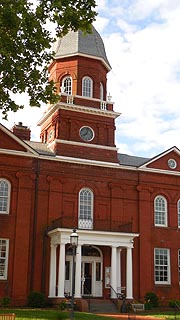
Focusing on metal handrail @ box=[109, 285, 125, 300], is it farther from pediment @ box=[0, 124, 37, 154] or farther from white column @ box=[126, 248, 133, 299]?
pediment @ box=[0, 124, 37, 154]

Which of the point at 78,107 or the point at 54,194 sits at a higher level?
the point at 78,107

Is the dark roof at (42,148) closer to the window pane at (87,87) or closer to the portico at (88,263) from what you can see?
the window pane at (87,87)

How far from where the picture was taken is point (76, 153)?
31.9 m

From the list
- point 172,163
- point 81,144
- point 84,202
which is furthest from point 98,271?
point 172,163

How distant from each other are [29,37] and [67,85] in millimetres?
17678

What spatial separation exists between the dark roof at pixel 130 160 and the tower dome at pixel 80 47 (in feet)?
21.4

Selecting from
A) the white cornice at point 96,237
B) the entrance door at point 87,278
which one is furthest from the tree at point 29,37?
the entrance door at point 87,278

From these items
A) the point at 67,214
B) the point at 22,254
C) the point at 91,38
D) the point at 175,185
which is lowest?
the point at 22,254

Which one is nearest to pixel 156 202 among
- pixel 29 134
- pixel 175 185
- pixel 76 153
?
pixel 175 185

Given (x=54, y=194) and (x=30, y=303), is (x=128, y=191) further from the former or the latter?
(x=30, y=303)

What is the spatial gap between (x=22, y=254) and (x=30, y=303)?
113 inches

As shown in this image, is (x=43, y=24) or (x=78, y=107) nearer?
(x=43, y=24)

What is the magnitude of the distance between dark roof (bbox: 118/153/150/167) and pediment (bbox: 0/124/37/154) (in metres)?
7.20

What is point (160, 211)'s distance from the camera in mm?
33969
